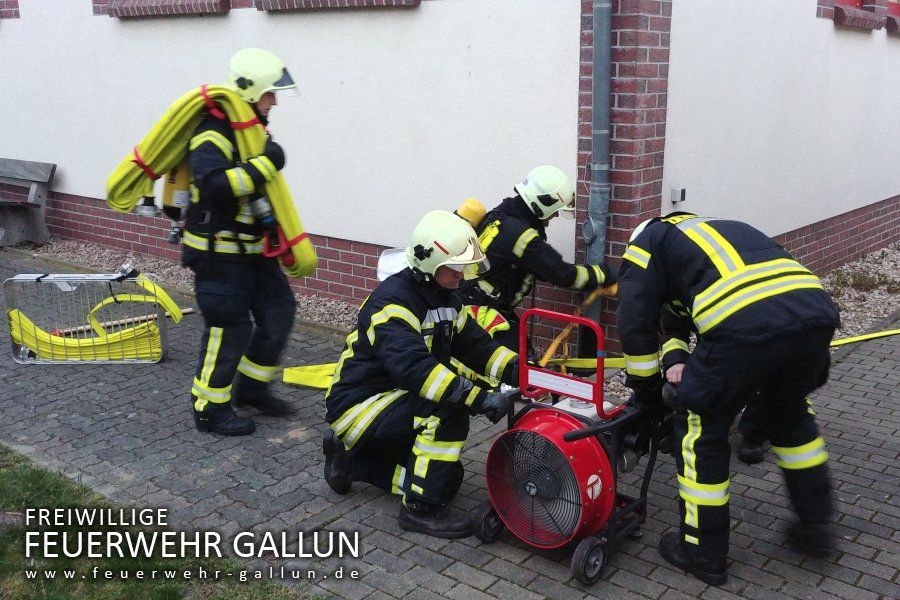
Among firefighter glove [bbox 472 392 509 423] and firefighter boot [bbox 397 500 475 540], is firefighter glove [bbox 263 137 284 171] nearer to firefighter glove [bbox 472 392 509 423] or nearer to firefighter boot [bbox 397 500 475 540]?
firefighter glove [bbox 472 392 509 423]

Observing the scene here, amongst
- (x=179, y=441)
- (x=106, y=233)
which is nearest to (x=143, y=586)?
(x=179, y=441)

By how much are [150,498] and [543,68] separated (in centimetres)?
357

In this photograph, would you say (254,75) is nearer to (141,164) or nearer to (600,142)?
(141,164)

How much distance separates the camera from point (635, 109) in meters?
5.42

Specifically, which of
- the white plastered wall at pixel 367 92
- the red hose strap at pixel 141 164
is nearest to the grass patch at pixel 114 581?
the red hose strap at pixel 141 164

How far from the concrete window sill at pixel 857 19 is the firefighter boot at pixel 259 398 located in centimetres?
593

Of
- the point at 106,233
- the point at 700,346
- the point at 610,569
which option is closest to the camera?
the point at 700,346

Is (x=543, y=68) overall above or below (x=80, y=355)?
above

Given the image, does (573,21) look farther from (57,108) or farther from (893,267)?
(57,108)

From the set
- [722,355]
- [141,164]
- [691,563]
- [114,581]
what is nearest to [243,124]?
[141,164]

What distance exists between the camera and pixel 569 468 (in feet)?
11.6

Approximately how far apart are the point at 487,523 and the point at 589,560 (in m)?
0.53

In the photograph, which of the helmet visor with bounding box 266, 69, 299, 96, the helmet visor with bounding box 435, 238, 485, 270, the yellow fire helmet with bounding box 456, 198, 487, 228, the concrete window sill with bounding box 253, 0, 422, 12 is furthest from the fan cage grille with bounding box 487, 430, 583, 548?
the concrete window sill with bounding box 253, 0, 422, 12

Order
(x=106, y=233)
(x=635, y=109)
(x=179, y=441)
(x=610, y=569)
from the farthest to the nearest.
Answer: (x=106, y=233)
(x=635, y=109)
(x=179, y=441)
(x=610, y=569)
